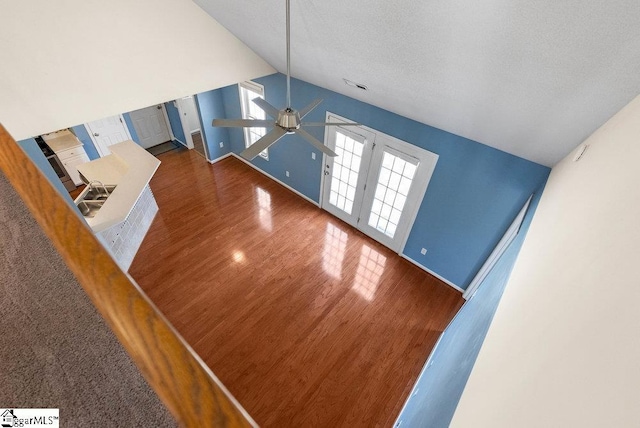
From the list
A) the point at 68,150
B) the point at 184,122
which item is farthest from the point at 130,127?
the point at 68,150

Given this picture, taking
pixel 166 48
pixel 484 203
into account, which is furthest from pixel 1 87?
pixel 484 203

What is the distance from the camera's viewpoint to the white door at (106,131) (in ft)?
17.6

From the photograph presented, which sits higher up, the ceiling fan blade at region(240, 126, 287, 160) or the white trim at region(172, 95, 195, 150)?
the ceiling fan blade at region(240, 126, 287, 160)

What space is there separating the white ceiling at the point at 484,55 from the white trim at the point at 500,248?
1.84 feet

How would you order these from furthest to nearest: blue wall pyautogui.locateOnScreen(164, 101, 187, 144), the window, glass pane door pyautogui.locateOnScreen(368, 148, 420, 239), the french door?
blue wall pyautogui.locateOnScreen(164, 101, 187, 144)
the window
glass pane door pyautogui.locateOnScreen(368, 148, 420, 239)
the french door

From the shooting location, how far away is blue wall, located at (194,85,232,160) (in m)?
5.43

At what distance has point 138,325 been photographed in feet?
1.32

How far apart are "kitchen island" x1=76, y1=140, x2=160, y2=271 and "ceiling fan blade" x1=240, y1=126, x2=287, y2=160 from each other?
248 cm

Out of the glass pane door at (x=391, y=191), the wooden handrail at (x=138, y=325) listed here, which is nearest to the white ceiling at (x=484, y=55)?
the glass pane door at (x=391, y=191)

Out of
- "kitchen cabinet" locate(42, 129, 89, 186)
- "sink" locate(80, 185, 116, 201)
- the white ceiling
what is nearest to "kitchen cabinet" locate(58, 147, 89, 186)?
"kitchen cabinet" locate(42, 129, 89, 186)

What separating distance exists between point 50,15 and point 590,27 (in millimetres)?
3116

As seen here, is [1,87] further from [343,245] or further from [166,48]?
[343,245]

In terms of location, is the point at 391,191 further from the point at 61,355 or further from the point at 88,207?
the point at 88,207

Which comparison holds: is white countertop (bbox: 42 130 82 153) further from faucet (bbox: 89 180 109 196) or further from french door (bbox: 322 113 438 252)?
french door (bbox: 322 113 438 252)
